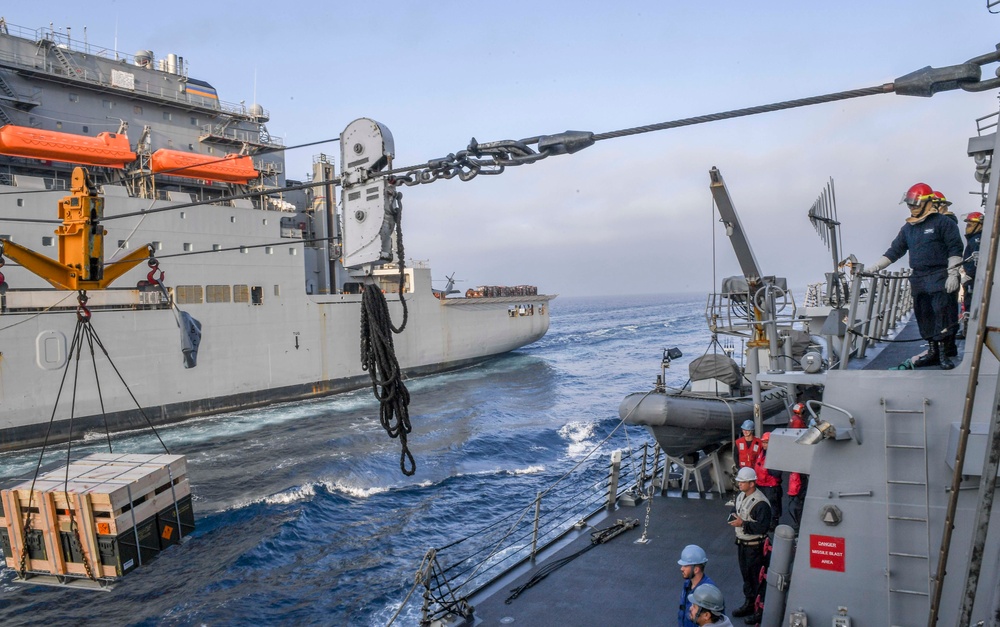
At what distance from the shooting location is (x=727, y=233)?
9.55 meters

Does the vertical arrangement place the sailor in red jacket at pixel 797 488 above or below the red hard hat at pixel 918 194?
below

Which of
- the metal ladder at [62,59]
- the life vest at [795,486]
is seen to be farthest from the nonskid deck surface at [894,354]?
the metal ladder at [62,59]

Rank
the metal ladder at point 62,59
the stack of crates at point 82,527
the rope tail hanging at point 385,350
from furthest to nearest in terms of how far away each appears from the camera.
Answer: the metal ladder at point 62,59 < the stack of crates at point 82,527 < the rope tail hanging at point 385,350

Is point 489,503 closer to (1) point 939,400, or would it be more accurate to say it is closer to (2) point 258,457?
(2) point 258,457

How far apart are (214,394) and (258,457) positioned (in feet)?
19.9

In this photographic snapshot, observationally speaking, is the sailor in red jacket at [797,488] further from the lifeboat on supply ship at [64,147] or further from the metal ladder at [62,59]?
the metal ladder at [62,59]

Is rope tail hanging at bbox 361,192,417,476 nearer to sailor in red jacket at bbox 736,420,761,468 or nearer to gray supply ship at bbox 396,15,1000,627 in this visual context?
gray supply ship at bbox 396,15,1000,627

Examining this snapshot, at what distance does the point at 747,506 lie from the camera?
5.34 metres

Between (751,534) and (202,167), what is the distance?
2343cm

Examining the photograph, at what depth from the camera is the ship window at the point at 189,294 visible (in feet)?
72.1

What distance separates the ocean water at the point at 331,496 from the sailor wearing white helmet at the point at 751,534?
446cm

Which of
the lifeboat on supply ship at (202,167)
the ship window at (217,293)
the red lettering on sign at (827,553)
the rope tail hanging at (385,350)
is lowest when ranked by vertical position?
the red lettering on sign at (827,553)

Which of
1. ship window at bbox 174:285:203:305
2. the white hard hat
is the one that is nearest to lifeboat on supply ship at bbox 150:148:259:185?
ship window at bbox 174:285:203:305

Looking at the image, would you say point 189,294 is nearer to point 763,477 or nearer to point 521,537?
point 521,537
